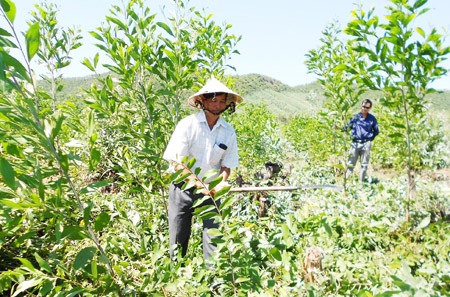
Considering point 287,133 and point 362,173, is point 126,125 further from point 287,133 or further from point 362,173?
point 287,133

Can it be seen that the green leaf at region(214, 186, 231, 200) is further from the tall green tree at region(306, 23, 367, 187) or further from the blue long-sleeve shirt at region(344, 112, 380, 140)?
the blue long-sleeve shirt at region(344, 112, 380, 140)

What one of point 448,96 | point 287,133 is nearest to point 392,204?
point 287,133

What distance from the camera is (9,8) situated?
88 centimetres

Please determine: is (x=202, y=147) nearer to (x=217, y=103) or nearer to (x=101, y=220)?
(x=217, y=103)

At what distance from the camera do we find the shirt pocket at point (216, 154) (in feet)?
7.47

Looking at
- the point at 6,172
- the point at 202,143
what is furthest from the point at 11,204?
the point at 202,143

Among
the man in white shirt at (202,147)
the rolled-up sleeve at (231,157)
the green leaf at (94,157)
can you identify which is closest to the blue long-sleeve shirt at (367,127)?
the rolled-up sleeve at (231,157)

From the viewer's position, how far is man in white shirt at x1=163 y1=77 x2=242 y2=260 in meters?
2.15

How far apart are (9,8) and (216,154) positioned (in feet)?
5.45

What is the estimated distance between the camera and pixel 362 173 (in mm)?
5375

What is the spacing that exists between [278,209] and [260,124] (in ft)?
8.89

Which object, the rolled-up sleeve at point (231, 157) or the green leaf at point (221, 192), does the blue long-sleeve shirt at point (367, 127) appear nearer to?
the rolled-up sleeve at point (231, 157)

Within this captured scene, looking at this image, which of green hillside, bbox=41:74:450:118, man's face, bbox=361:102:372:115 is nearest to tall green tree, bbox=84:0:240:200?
man's face, bbox=361:102:372:115

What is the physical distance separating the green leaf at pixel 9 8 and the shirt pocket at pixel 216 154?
159cm
